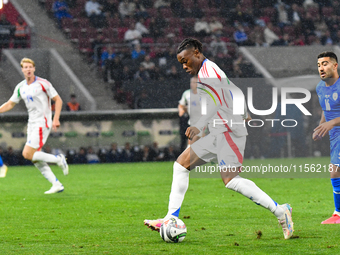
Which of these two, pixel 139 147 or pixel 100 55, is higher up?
pixel 100 55

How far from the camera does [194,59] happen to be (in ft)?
17.1

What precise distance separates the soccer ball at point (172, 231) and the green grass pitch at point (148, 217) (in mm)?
68

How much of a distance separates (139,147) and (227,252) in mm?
13241

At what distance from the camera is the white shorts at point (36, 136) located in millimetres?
9359

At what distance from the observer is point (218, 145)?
5.16 m

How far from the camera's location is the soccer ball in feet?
16.5

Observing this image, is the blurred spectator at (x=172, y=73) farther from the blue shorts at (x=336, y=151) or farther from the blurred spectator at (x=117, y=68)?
the blue shorts at (x=336, y=151)

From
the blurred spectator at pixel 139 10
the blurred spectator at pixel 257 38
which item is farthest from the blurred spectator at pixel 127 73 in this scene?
the blurred spectator at pixel 257 38

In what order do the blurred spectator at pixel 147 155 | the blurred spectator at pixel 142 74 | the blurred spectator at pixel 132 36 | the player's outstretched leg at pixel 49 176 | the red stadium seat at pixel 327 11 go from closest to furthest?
the player's outstretched leg at pixel 49 176
the blurred spectator at pixel 147 155
the blurred spectator at pixel 142 74
the blurred spectator at pixel 132 36
the red stadium seat at pixel 327 11

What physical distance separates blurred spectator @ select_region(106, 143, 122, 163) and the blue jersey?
1185 centimetres

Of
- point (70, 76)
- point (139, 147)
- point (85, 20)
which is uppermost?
point (85, 20)

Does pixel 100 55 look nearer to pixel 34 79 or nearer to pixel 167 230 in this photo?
pixel 34 79

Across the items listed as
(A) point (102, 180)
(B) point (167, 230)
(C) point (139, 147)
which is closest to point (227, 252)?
(B) point (167, 230)

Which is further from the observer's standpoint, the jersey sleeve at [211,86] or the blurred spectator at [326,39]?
the blurred spectator at [326,39]
